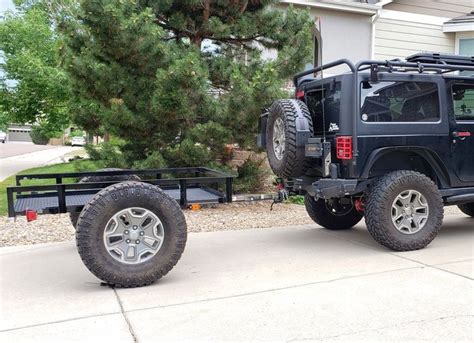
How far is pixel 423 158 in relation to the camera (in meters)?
6.19

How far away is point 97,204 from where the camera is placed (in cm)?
440

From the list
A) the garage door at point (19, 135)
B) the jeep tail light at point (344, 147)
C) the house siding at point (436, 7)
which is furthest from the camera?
the garage door at point (19, 135)

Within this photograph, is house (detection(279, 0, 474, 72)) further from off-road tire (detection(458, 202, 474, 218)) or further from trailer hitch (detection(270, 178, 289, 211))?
trailer hitch (detection(270, 178, 289, 211))

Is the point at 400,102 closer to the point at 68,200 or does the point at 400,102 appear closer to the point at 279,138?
the point at 279,138

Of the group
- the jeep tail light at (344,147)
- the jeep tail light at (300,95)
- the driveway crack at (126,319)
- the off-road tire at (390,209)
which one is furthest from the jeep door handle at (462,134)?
the driveway crack at (126,319)

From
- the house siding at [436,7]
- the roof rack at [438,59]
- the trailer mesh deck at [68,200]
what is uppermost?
the house siding at [436,7]

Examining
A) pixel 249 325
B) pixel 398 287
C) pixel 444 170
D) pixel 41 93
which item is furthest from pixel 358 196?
pixel 41 93

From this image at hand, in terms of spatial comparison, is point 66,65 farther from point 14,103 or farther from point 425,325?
point 14,103

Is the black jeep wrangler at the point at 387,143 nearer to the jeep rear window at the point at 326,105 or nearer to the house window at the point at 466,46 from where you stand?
the jeep rear window at the point at 326,105

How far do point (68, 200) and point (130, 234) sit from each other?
42.3 inches

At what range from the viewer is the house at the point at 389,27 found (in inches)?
560

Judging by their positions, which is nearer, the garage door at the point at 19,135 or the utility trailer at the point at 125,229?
the utility trailer at the point at 125,229

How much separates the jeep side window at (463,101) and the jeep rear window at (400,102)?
34 cm

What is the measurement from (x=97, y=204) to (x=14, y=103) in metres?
14.2
